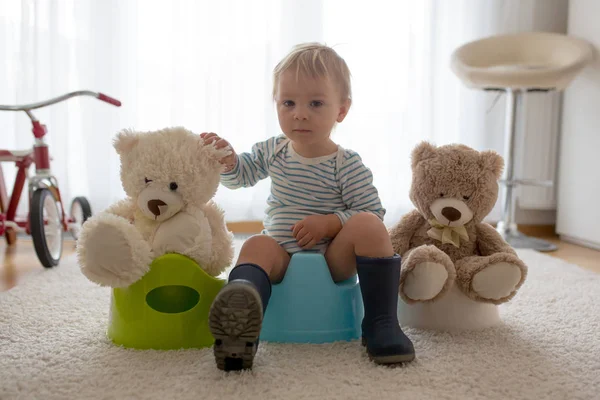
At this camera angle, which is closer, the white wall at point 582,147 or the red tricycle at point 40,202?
the red tricycle at point 40,202

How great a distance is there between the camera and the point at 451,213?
3.58ft

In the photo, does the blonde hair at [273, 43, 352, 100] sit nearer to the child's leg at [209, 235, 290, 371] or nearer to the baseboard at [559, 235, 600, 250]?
the child's leg at [209, 235, 290, 371]

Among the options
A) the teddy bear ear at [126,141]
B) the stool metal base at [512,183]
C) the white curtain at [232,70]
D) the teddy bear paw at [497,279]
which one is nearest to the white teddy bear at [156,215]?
the teddy bear ear at [126,141]

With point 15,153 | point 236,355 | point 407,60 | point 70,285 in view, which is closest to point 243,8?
point 407,60

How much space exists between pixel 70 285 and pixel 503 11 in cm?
196

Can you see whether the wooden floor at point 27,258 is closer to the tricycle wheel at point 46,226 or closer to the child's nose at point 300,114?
the tricycle wheel at point 46,226

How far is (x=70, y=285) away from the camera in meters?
1.42

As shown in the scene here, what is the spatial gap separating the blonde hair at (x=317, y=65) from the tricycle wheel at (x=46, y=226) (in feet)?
2.82

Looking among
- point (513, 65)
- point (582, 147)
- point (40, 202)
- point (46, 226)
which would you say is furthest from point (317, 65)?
point (582, 147)

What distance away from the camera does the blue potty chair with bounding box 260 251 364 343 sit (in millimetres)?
971

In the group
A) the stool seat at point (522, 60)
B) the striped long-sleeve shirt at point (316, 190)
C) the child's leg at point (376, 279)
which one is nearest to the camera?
the child's leg at point (376, 279)

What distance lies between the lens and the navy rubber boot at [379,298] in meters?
0.90

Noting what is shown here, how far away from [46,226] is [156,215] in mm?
921

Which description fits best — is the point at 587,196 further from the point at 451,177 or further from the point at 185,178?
the point at 185,178
